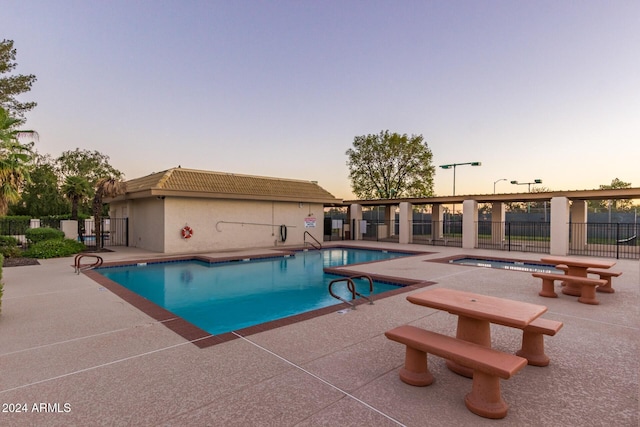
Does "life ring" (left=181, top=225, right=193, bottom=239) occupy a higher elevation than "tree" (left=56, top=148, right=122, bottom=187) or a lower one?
lower

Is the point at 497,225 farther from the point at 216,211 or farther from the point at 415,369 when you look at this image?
the point at 415,369

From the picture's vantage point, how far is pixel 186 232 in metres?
16.3

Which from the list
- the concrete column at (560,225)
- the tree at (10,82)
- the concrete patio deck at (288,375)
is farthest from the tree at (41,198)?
the concrete column at (560,225)

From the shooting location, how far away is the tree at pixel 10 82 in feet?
68.5

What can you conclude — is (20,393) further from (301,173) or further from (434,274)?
(301,173)

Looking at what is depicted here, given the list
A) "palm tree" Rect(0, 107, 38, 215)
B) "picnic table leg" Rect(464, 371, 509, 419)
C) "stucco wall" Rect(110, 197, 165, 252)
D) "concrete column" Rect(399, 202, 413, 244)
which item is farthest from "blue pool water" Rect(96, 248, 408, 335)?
"concrete column" Rect(399, 202, 413, 244)

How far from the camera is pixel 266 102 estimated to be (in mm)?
21141

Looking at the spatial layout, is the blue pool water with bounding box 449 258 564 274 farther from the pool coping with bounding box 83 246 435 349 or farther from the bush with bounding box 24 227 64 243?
the bush with bounding box 24 227 64 243

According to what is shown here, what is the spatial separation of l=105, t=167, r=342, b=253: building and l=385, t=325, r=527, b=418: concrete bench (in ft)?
47.4

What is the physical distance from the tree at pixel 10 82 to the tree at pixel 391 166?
2729cm

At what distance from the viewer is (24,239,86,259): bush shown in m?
13.6

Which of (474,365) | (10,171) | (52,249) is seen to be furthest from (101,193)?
(474,365)

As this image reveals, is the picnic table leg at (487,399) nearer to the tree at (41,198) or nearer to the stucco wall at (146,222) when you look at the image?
the stucco wall at (146,222)

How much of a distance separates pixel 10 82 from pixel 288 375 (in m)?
28.2
